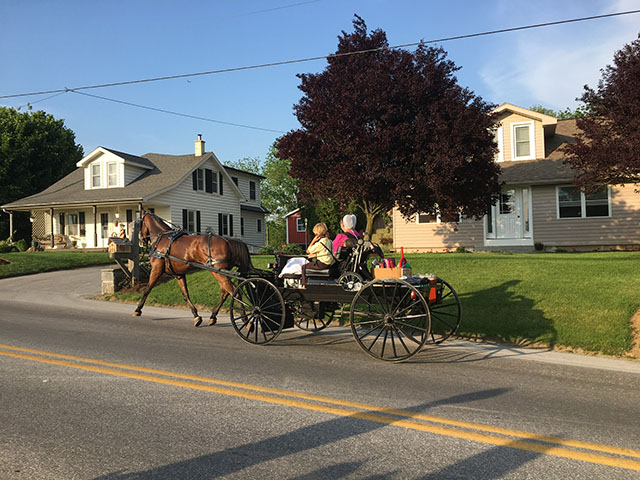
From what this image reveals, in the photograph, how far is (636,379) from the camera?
6223 millimetres

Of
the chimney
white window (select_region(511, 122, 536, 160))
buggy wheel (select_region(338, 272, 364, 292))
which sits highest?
the chimney

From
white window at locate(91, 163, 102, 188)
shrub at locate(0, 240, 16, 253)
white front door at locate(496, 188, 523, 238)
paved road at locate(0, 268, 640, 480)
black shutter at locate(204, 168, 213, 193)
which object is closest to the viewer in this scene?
paved road at locate(0, 268, 640, 480)

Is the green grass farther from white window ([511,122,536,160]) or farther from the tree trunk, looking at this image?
white window ([511,122,536,160])

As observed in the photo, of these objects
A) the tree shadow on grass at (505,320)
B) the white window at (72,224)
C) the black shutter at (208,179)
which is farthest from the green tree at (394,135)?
the white window at (72,224)

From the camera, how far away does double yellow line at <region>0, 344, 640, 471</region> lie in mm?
3891

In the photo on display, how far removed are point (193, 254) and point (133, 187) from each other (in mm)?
24848

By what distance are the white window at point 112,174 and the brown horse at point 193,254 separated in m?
24.7

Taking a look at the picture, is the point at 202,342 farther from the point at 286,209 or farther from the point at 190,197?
the point at 286,209

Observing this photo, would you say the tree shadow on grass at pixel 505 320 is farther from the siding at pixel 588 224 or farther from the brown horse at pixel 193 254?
the siding at pixel 588 224

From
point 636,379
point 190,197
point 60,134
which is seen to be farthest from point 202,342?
point 60,134

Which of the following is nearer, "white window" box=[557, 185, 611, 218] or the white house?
"white window" box=[557, 185, 611, 218]

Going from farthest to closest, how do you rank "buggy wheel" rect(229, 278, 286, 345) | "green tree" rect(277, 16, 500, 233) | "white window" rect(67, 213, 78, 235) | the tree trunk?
1. "white window" rect(67, 213, 78, 235)
2. the tree trunk
3. "green tree" rect(277, 16, 500, 233)
4. "buggy wheel" rect(229, 278, 286, 345)

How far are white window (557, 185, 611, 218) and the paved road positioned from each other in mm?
16924

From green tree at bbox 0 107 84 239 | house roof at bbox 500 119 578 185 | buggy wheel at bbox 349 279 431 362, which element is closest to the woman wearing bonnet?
buggy wheel at bbox 349 279 431 362
